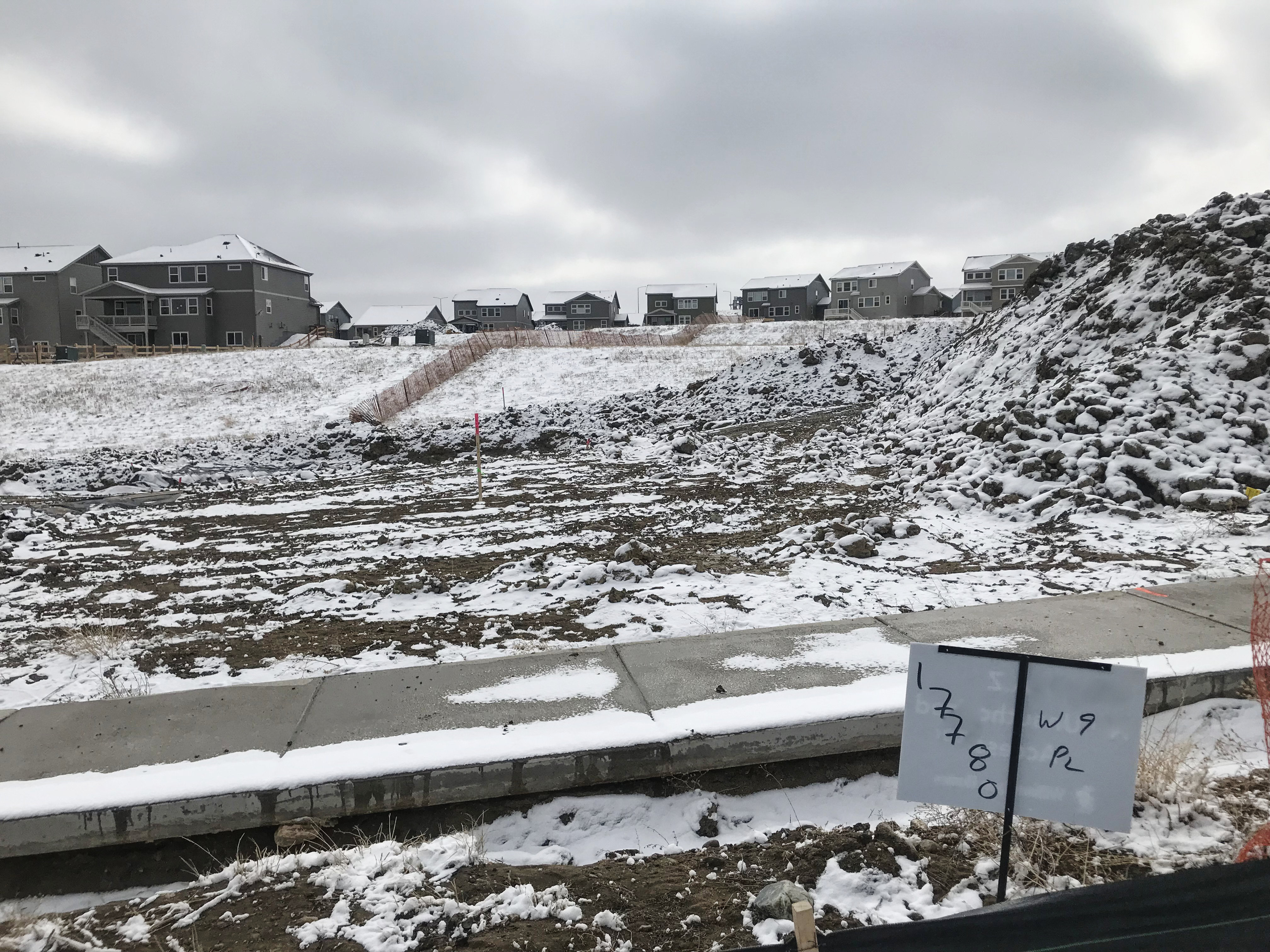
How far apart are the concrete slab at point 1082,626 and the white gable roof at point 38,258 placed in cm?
6412

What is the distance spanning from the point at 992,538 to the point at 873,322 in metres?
45.4

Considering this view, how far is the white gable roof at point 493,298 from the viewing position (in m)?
81.8

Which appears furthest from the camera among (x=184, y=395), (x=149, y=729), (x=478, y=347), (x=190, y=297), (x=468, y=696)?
(x=190, y=297)

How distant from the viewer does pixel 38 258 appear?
53438 millimetres

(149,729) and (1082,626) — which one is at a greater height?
(1082,626)

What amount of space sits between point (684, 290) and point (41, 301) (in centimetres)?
5376

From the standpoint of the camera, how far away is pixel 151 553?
31.6ft

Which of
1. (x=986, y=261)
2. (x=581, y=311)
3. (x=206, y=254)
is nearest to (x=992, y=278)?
(x=986, y=261)

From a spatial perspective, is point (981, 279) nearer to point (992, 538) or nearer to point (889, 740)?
point (992, 538)

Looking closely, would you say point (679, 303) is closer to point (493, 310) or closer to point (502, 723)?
point (493, 310)

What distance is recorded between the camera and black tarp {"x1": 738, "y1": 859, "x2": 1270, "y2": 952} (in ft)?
7.48

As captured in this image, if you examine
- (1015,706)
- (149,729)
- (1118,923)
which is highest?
(1015,706)

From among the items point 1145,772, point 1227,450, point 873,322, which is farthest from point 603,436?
point 873,322

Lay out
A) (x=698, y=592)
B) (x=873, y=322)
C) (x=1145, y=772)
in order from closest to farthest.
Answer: (x=1145, y=772), (x=698, y=592), (x=873, y=322)
